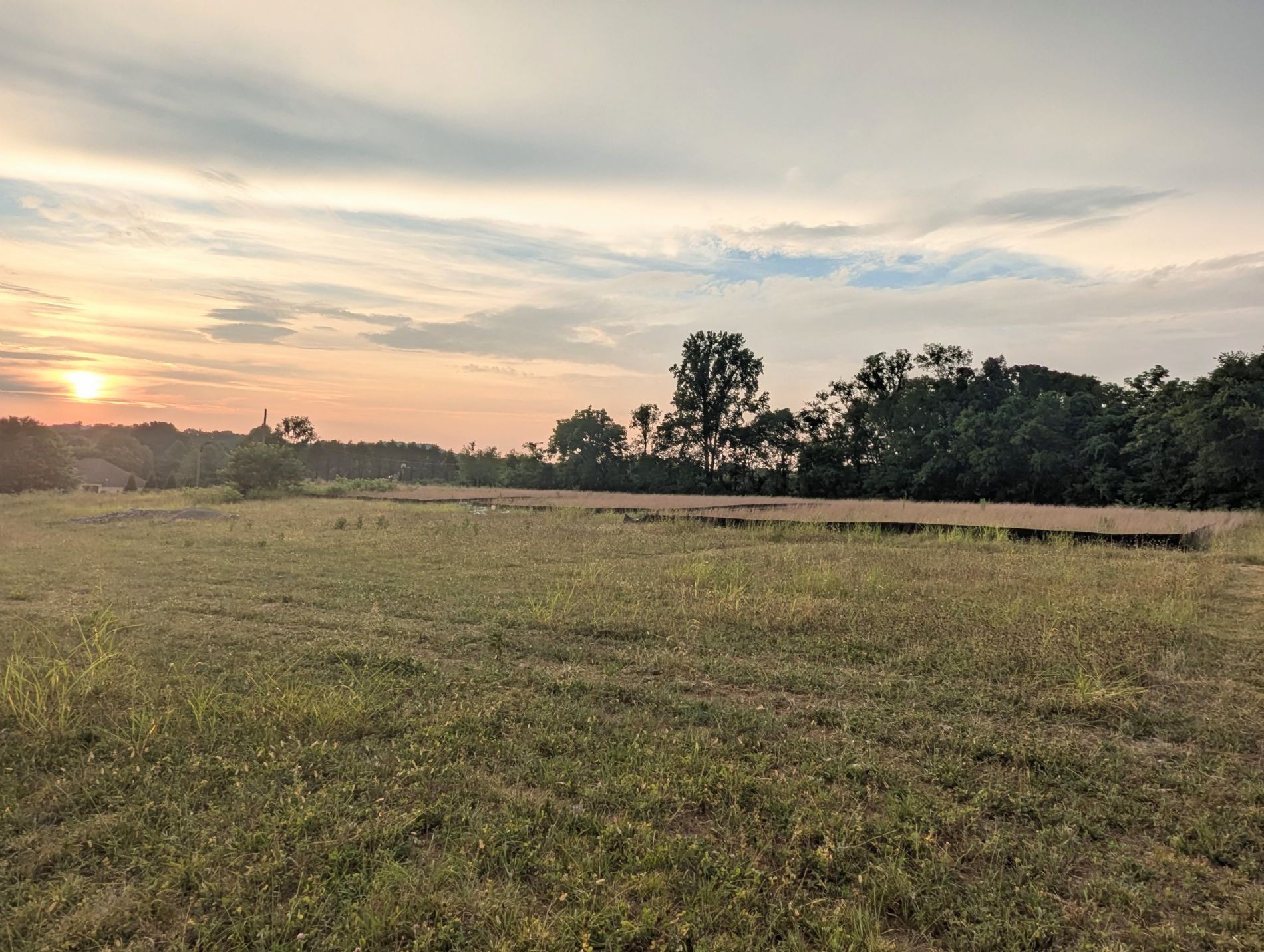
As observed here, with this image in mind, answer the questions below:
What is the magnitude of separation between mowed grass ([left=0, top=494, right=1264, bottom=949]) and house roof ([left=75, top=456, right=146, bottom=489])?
249 feet

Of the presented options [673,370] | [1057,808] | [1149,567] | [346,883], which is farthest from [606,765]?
[673,370]

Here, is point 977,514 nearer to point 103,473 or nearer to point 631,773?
point 631,773

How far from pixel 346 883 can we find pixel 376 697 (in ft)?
7.00

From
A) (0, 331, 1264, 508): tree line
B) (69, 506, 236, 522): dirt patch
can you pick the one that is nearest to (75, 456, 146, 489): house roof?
(0, 331, 1264, 508): tree line

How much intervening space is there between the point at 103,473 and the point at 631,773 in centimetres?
8707

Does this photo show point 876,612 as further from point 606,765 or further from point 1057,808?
point 606,765

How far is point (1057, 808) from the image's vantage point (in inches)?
131

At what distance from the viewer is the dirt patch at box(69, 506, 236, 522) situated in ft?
63.1

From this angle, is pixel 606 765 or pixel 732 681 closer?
pixel 606 765

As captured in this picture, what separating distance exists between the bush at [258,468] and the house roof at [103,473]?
43867 mm

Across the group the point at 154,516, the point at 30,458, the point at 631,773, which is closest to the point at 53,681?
the point at 631,773

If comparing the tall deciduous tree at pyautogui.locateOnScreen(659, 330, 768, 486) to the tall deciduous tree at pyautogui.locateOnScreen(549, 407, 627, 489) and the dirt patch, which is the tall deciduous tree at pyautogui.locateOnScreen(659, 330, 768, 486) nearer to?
the tall deciduous tree at pyautogui.locateOnScreen(549, 407, 627, 489)

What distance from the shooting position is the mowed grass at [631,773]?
8.43ft

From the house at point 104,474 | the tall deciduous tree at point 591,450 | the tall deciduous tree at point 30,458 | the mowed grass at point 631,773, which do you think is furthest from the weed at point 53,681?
the house at point 104,474
